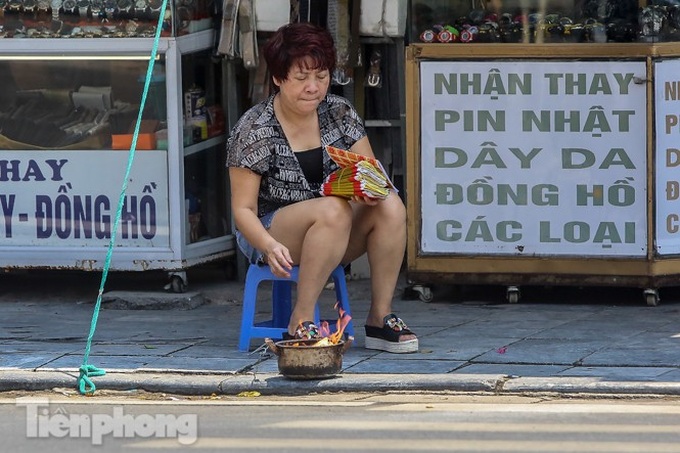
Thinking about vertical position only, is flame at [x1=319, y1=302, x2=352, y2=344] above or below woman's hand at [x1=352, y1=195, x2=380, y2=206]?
below

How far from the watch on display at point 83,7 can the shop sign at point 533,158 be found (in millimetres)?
2055

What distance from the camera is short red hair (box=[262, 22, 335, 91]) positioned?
7.00 m

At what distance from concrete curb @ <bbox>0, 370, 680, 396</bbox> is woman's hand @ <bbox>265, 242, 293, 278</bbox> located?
47 centimetres

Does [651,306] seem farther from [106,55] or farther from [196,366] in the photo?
[106,55]

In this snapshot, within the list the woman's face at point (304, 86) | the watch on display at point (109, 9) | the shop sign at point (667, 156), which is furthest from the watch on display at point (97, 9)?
the shop sign at point (667, 156)

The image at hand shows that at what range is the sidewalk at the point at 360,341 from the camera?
6.49m

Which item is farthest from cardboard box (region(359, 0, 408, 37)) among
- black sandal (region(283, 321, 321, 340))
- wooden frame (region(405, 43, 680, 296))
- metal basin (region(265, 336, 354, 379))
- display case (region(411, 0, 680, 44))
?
metal basin (region(265, 336, 354, 379))

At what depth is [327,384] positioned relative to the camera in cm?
649

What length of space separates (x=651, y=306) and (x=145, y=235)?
298cm

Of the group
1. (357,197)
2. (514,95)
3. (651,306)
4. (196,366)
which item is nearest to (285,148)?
(357,197)

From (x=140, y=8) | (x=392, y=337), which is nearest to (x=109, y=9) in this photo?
(x=140, y=8)

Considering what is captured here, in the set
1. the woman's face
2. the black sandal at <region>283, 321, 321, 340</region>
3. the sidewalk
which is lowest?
the sidewalk

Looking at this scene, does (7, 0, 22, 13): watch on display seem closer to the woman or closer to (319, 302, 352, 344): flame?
the woman

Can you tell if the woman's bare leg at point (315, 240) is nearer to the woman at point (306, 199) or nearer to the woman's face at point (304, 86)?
the woman at point (306, 199)
